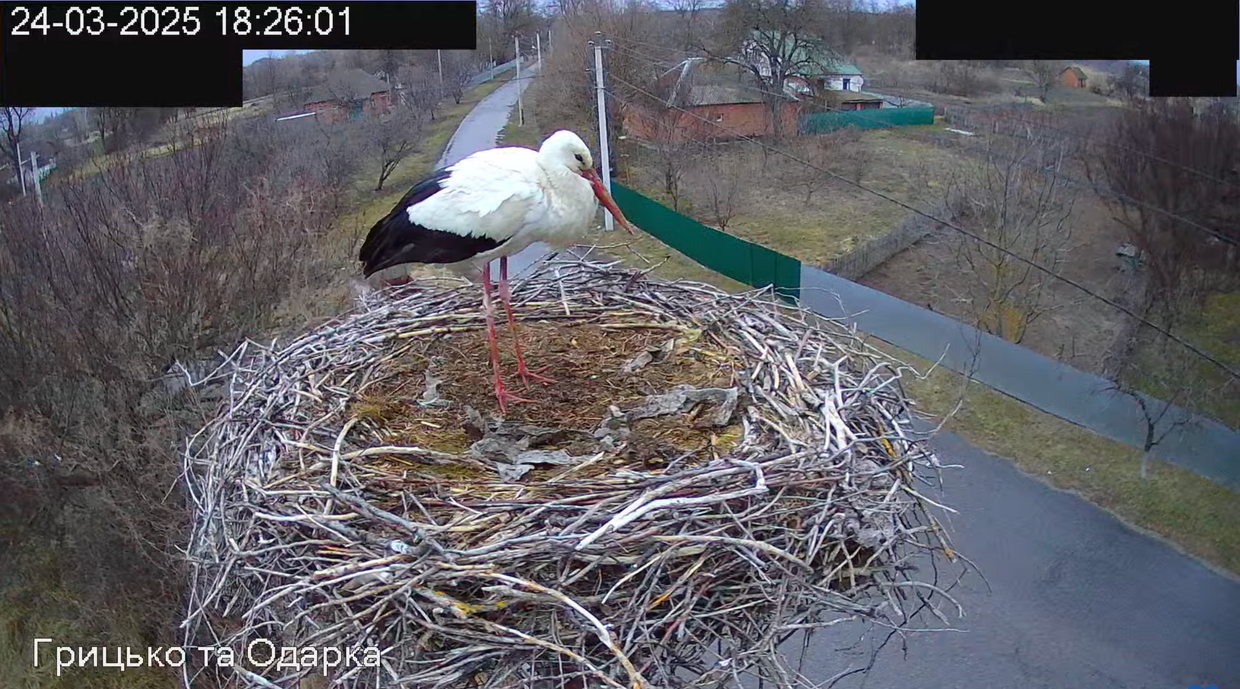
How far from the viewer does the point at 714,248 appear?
12508 millimetres

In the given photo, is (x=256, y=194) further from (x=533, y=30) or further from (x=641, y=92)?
(x=533, y=30)

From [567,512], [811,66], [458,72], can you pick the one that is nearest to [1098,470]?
[567,512]

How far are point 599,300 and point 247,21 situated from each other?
2153 mm

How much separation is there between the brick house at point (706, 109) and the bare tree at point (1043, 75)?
686 centimetres

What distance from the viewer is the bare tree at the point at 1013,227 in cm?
864

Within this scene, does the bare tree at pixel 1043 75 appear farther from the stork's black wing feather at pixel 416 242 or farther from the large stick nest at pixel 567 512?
the stork's black wing feather at pixel 416 242

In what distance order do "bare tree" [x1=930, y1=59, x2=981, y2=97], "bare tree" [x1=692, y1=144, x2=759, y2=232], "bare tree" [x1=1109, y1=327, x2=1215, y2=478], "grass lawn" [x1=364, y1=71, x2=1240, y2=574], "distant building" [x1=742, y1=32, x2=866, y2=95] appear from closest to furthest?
"grass lawn" [x1=364, y1=71, x2=1240, y2=574] → "bare tree" [x1=1109, y1=327, x2=1215, y2=478] → "bare tree" [x1=930, y1=59, x2=981, y2=97] → "bare tree" [x1=692, y1=144, x2=759, y2=232] → "distant building" [x1=742, y1=32, x2=866, y2=95]

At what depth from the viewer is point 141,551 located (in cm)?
649

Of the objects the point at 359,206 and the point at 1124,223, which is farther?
the point at 359,206

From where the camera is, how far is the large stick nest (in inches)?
86.3

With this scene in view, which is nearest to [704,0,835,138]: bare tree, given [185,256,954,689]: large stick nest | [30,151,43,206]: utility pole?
[30,151,43,206]: utility pole

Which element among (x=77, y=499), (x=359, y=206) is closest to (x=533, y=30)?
(x=359, y=206)

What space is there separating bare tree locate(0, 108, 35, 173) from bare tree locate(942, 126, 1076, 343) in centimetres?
867

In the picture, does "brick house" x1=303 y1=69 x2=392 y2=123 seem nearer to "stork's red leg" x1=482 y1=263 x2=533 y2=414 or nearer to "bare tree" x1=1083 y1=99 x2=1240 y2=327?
"bare tree" x1=1083 y1=99 x2=1240 y2=327
